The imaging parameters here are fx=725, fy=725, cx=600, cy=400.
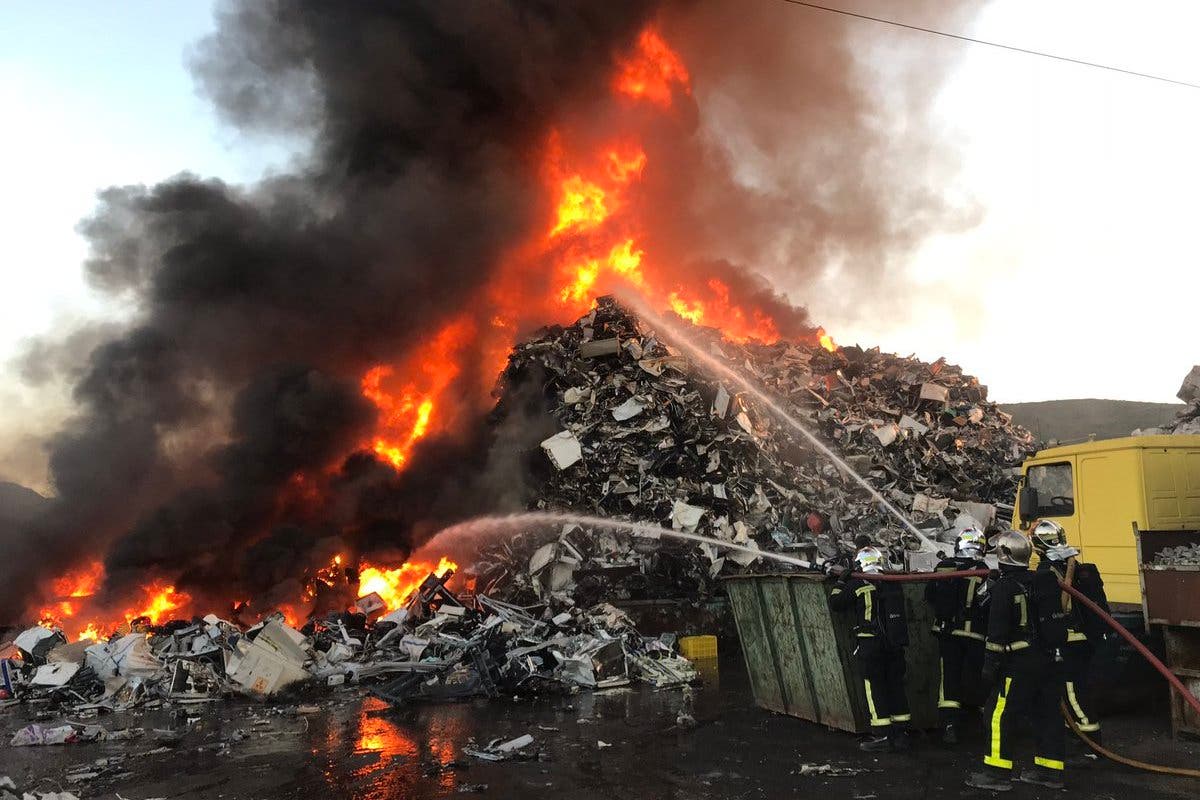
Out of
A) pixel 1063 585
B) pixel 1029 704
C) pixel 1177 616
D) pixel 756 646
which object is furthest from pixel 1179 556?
pixel 756 646

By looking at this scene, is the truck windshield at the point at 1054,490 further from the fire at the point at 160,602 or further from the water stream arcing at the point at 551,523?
the fire at the point at 160,602

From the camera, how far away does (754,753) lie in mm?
6203

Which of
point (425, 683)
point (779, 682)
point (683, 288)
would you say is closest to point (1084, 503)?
point (779, 682)

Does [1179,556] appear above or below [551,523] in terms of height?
below

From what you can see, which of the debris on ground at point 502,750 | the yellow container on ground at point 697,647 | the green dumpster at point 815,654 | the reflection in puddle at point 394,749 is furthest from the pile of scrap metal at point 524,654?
the green dumpster at point 815,654

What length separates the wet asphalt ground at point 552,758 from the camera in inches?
210

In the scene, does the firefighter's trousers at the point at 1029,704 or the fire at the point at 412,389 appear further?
the fire at the point at 412,389

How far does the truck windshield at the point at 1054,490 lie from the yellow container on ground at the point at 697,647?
485 cm

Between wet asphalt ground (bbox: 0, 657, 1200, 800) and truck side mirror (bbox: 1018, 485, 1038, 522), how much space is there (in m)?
1.95

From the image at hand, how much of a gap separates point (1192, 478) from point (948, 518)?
814 cm

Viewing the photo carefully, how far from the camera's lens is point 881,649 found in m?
6.05

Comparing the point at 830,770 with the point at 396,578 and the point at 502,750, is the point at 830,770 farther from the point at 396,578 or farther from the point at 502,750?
the point at 396,578

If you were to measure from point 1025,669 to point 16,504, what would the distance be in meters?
22.2

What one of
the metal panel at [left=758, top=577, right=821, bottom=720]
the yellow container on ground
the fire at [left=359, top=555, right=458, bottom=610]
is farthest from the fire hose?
the fire at [left=359, top=555, right=458, bottom=610]
